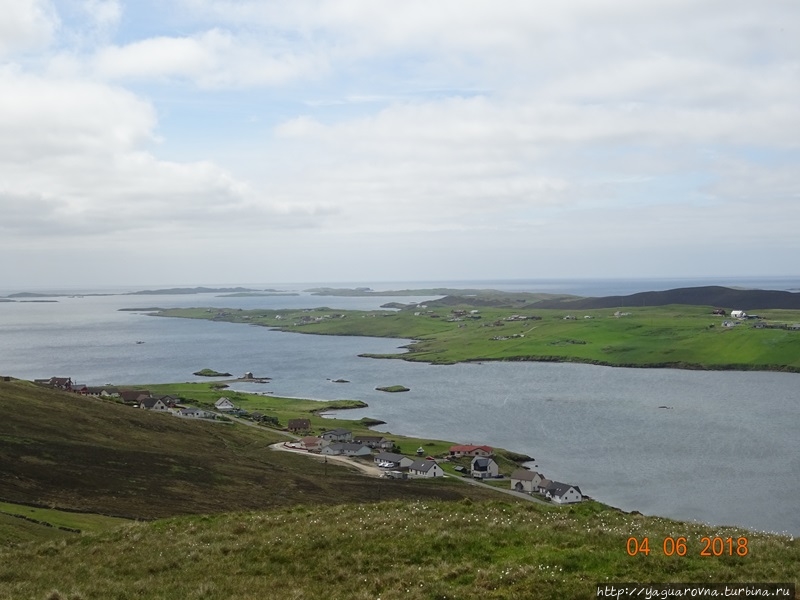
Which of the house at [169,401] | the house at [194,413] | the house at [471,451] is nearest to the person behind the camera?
the house at [471,451]

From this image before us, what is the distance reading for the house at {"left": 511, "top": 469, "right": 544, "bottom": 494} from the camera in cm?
6525

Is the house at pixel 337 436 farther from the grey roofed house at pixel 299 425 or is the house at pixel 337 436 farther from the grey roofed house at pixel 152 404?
the grey roofed house at pixel 152 404

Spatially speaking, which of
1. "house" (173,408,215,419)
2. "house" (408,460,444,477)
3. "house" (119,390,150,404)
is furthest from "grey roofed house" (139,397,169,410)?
"house" (408,460,444,477)

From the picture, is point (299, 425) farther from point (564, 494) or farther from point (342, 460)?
point (564, 494)

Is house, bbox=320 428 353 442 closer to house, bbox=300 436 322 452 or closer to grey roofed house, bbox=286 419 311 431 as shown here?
house, bbox=300 436 322 452

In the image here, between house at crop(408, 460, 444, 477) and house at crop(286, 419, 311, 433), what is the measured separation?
27610 millimetres

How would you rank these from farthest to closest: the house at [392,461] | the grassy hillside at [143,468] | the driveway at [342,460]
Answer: the house at [392,461] → the driveway at [342,460] → the grassy hillside at [143,468]

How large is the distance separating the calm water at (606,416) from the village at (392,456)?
5104 mm

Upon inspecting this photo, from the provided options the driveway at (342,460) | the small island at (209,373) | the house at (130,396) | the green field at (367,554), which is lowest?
the small island at (209,373)

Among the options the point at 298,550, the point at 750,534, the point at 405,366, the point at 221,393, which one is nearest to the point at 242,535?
the point at 298,550

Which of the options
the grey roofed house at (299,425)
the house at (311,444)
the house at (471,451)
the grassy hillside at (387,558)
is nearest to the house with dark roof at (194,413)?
the grey roofed house at (299,425)

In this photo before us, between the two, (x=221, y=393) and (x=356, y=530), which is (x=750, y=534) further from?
(x=221, y=393)

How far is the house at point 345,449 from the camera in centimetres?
8178

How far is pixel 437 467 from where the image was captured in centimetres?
7125
